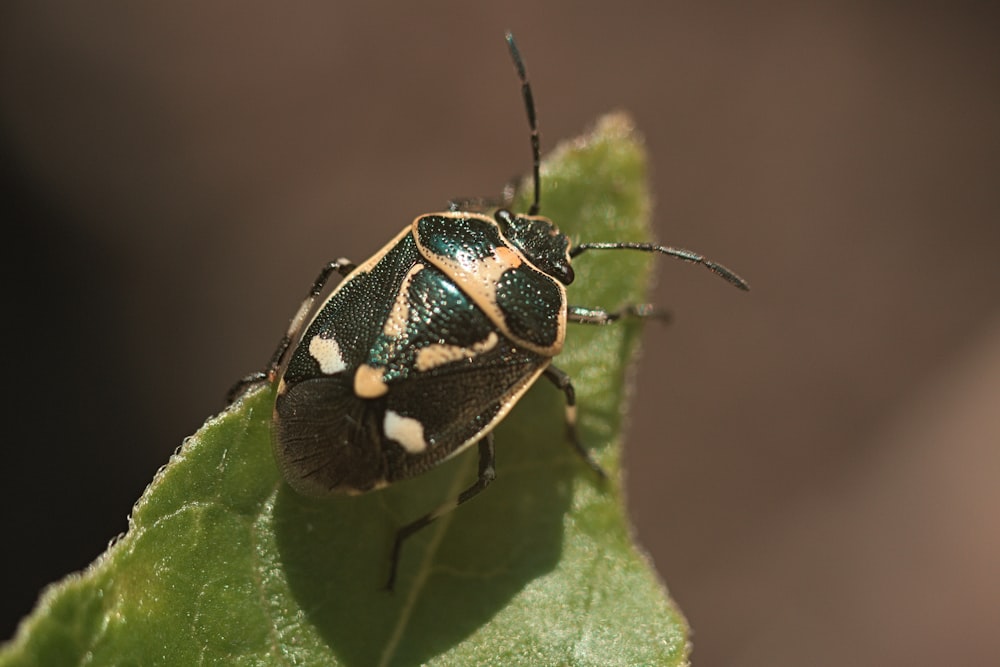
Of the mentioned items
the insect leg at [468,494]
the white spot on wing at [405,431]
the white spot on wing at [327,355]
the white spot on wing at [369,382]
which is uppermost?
the white spot on wing at [327,355]

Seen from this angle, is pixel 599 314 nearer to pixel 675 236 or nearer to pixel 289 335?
pixel 289 335

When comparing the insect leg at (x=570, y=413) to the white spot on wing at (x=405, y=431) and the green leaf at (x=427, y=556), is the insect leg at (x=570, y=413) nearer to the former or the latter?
the green leaf at (x=427, y=556)

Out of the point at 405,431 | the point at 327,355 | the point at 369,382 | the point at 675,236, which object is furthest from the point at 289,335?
the point at 675,236

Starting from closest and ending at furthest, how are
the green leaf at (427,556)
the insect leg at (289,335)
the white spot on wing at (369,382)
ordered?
the green leaf at (427,556)
the white spot on wing at (369,382)
the insect leg at (289,335)

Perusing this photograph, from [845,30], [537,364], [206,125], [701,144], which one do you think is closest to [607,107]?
[701,144]

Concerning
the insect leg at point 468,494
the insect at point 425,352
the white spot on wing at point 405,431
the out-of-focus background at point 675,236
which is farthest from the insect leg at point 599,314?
the out-of-focus background at point 675,236

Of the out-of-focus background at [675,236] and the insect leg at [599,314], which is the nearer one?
the insect leg at [599,314]

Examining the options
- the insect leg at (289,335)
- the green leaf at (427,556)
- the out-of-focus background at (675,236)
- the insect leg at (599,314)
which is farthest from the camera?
the out-of-focus background at (675,236)
